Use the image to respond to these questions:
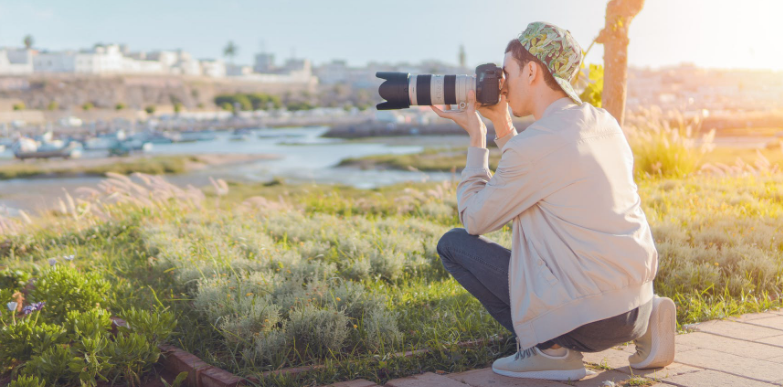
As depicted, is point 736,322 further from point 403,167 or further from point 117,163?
point 117,163

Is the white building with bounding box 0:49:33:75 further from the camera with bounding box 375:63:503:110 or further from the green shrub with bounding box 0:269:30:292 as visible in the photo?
the camera with bounding box 375:63:503:110

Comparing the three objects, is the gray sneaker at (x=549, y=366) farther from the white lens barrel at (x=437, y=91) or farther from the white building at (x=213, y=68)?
the white building at (x=213, y=68)

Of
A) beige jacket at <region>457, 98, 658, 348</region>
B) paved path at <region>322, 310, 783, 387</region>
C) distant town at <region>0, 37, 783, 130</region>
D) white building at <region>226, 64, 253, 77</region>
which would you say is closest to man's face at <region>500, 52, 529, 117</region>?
beige jacket at <region>457, 98, 658, 348</region>

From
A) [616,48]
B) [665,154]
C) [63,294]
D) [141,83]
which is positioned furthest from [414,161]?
[141,83]

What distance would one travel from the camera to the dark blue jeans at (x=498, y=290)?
183cm

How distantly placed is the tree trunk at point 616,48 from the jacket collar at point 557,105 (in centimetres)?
293

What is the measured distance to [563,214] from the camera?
5.80 ft

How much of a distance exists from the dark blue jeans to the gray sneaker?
0.12 feet

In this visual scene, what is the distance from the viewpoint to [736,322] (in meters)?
2.66

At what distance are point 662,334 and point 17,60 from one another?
381 feet

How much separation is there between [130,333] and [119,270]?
5.35 feet

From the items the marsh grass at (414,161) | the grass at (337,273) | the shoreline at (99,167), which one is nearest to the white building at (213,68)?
the shoreline at (99,167)

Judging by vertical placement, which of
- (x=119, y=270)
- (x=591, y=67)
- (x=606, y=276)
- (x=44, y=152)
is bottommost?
(x=44, y=152)

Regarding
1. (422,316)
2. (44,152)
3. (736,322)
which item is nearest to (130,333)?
(422,316)
